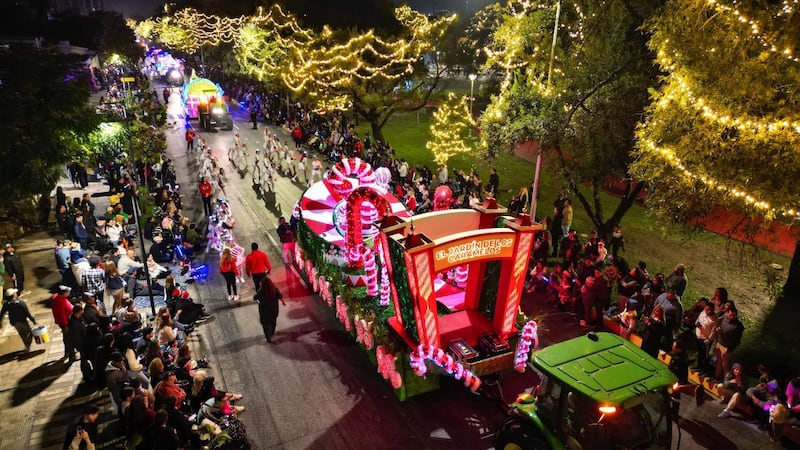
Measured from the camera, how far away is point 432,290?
9.44 metres

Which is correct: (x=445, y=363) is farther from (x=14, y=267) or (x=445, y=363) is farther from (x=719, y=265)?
(x=14, y=267)

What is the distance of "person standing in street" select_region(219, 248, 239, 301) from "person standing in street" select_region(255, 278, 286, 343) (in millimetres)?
2047

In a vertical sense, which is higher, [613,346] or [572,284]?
[613,346]

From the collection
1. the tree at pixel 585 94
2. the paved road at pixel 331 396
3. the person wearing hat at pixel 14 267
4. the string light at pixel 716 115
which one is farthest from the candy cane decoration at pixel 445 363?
the person wearing hat at pixel 14 267

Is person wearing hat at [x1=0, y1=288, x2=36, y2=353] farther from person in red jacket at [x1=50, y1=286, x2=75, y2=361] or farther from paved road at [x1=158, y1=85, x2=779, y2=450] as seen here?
paved road at [x1=158, y1=85, x2=779, y2=450]

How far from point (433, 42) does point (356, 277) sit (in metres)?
18.5

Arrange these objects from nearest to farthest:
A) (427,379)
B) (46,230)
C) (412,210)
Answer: (427,379), (412,210), (46,230)

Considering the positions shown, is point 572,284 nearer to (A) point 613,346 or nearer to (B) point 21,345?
(A) point 613,346

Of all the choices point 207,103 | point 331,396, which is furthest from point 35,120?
point 207,103

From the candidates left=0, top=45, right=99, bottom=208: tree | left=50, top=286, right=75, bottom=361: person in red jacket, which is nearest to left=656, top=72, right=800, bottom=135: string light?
left=50, top=286, right=75, bottom=361: person in red jacket

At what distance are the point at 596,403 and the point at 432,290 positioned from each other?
361 cm

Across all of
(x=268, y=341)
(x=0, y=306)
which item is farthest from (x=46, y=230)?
(x=268, y=341)

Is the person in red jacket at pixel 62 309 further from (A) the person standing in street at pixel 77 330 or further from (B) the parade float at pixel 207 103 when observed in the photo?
(B) the parade float at pixel 207 103

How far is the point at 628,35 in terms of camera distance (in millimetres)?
13523
